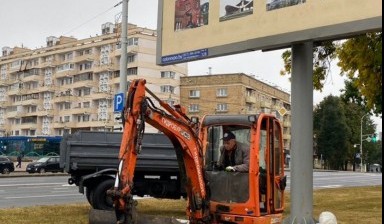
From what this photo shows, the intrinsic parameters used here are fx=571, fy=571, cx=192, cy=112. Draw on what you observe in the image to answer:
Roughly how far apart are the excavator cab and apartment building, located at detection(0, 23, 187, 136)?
2887 inches

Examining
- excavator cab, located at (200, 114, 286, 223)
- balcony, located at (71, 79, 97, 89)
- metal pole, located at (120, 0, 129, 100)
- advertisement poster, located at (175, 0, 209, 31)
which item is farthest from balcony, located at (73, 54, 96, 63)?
excavator cab, located at (200, 114, 286, 223)

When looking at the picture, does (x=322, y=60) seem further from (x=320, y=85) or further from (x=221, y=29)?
(x=221, y=29)

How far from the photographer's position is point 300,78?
10.6 m

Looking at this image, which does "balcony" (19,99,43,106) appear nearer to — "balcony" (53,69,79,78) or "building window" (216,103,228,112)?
"balcony" (53,69,79,78)

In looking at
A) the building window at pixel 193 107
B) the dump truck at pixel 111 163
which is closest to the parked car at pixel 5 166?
the dump truck at pixel 111 163

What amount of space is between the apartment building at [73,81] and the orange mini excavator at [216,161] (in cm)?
7351

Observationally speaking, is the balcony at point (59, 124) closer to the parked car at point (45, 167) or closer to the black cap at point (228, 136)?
the parked car at point (45, 167)

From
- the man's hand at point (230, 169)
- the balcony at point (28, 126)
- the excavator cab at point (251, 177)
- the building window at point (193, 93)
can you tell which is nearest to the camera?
the excavator cab at point (251, 177)

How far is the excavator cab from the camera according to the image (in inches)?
372

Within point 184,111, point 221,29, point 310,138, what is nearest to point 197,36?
point 221,29

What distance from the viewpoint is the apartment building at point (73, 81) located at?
8675 cm

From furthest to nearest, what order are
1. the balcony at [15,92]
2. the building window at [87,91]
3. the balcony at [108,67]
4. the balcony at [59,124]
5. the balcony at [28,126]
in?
the balcony at [15,92]
the balcony at [28,126]
the balcony at [59,124]
the building window at [87,91]
the balcony at [108,67]

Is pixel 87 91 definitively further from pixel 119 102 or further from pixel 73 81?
pixel 119 102

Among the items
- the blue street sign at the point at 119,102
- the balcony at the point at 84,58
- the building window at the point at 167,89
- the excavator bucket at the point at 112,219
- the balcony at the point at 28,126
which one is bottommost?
the excavator bucket at the point at 112,219
